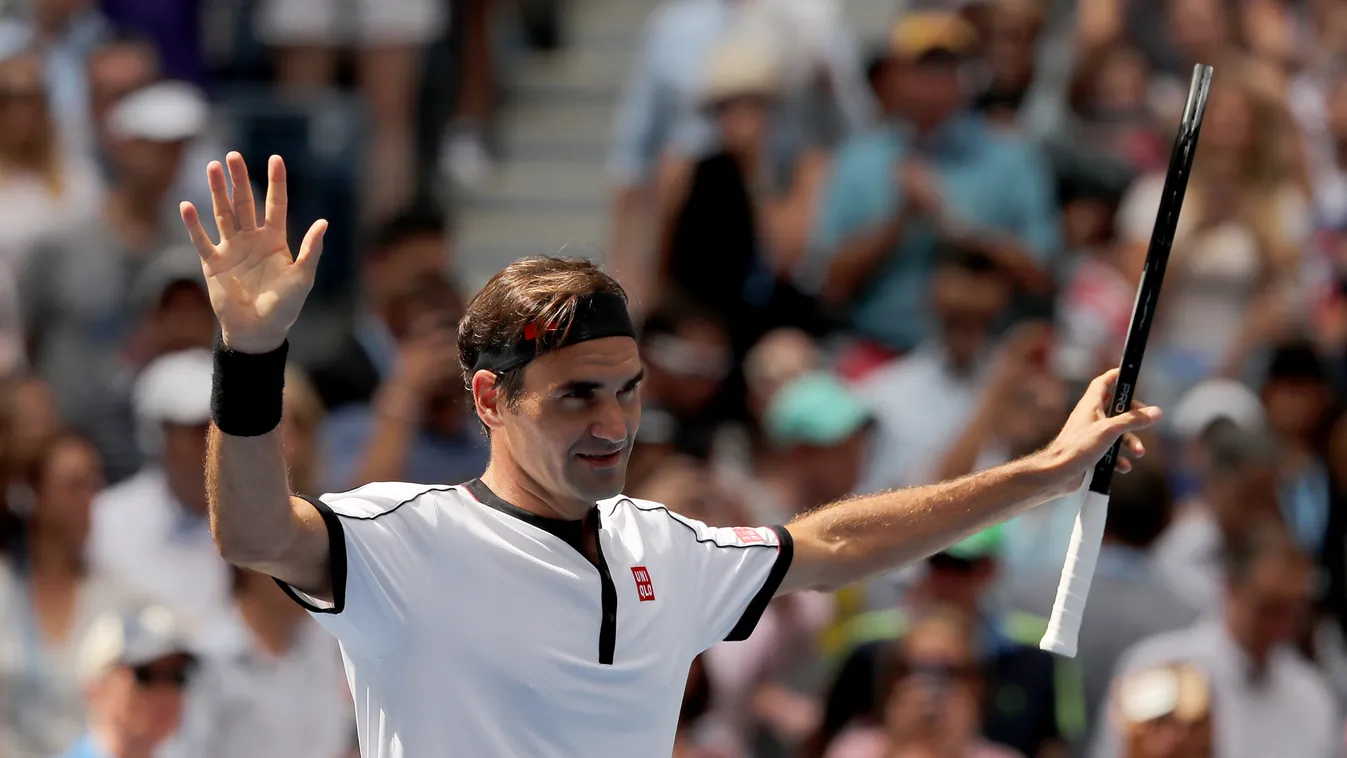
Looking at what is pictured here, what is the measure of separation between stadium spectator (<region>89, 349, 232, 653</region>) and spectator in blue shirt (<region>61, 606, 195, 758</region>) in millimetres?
735

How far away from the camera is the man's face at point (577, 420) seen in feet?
13.8

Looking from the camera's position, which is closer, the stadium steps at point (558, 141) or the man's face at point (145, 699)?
the man's face at point (145, 699)

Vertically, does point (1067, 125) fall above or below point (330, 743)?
above

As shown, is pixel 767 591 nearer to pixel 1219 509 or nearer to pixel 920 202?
pixel 1219 509

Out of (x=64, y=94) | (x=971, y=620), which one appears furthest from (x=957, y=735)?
(x=64, y=94)

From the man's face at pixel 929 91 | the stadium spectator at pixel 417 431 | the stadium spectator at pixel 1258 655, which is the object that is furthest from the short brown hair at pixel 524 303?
the man's face at pixel 929 91

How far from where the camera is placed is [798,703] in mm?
7516

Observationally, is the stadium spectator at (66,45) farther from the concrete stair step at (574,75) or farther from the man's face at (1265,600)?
the man's face at (1265,600)

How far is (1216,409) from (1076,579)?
14.3 ft

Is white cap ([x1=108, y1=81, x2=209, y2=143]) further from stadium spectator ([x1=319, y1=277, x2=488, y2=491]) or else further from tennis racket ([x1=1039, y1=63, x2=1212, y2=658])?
tennis racket ([x1=1039, y1=63, x2=1212, y2=658])

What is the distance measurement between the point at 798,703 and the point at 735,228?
242 cm

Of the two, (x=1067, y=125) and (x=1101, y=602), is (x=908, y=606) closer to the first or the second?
(x=1101, y=602)

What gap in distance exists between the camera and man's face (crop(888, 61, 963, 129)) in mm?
9445

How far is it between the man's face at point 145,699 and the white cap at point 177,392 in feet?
4.01
